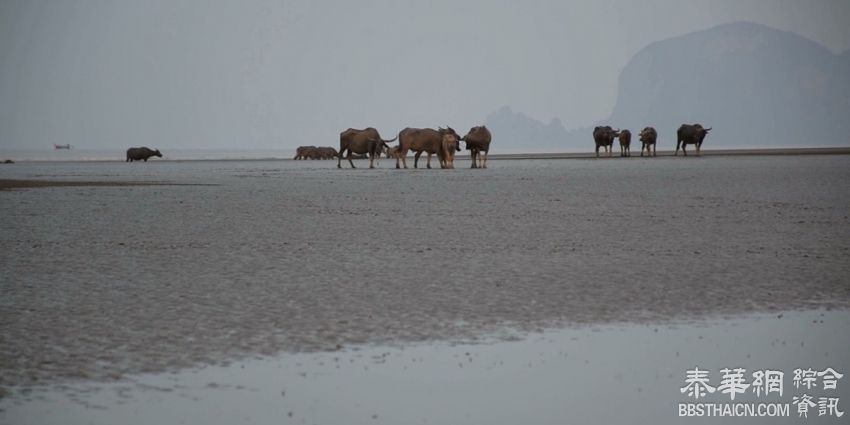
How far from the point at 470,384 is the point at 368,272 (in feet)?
13.5

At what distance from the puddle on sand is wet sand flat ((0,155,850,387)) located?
378mm

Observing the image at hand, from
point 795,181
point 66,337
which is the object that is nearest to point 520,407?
point 66,337

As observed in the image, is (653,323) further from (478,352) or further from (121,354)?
(121,354)

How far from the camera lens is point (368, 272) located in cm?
923

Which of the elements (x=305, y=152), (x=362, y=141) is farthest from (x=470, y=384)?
(x=305, y=152)

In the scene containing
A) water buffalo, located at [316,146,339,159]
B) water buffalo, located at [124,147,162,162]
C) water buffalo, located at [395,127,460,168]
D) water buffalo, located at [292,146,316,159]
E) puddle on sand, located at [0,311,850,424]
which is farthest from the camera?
water buffalo, located at [316,146,339,159]

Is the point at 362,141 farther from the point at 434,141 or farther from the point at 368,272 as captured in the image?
the point at 368,272

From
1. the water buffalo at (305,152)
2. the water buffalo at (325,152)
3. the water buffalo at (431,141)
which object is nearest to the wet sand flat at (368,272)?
the water buffalo at (431,141)

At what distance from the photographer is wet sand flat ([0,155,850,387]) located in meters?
6.41

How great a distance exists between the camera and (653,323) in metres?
6.73

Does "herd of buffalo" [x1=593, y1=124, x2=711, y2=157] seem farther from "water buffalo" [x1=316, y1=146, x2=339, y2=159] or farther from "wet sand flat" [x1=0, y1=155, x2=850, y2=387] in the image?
"wet sand flat" [x1=0, y1=155, x2=850, y2=387]

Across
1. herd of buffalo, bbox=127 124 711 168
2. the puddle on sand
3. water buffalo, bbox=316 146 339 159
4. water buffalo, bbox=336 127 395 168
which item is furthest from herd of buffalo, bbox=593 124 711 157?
the puddle on sand

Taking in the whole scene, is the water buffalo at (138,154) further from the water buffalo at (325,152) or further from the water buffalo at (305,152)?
the water buffalo at (325,152)

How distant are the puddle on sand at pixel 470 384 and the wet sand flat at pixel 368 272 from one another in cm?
38
